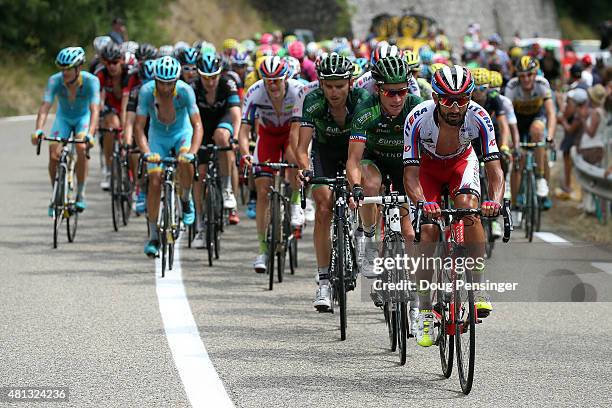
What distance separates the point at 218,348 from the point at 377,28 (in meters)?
42.8

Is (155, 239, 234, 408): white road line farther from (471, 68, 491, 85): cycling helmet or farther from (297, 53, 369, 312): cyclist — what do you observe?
(471, 68, 491, 85): cycling helmet

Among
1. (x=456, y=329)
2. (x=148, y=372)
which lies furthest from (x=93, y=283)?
(x=456, y=329)

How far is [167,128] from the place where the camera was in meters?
13.6

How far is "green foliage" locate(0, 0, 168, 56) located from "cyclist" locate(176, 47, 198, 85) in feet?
97.2

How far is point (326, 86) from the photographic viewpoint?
1043 centimetres

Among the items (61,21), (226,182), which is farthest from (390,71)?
(61,21)

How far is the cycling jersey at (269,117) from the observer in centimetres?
1334

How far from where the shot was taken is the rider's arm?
10586 mm

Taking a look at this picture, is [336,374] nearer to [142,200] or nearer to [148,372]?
[148,372]

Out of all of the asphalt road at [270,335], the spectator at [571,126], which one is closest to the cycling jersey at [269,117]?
the asphalt road at [270,335]

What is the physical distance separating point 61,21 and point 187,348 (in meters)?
39.2

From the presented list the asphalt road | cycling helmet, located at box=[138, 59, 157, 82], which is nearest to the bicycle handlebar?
the asphalt road

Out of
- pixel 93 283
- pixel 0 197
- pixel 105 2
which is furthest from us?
pixel 105 2

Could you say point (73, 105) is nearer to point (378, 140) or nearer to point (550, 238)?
point (550, 238)
